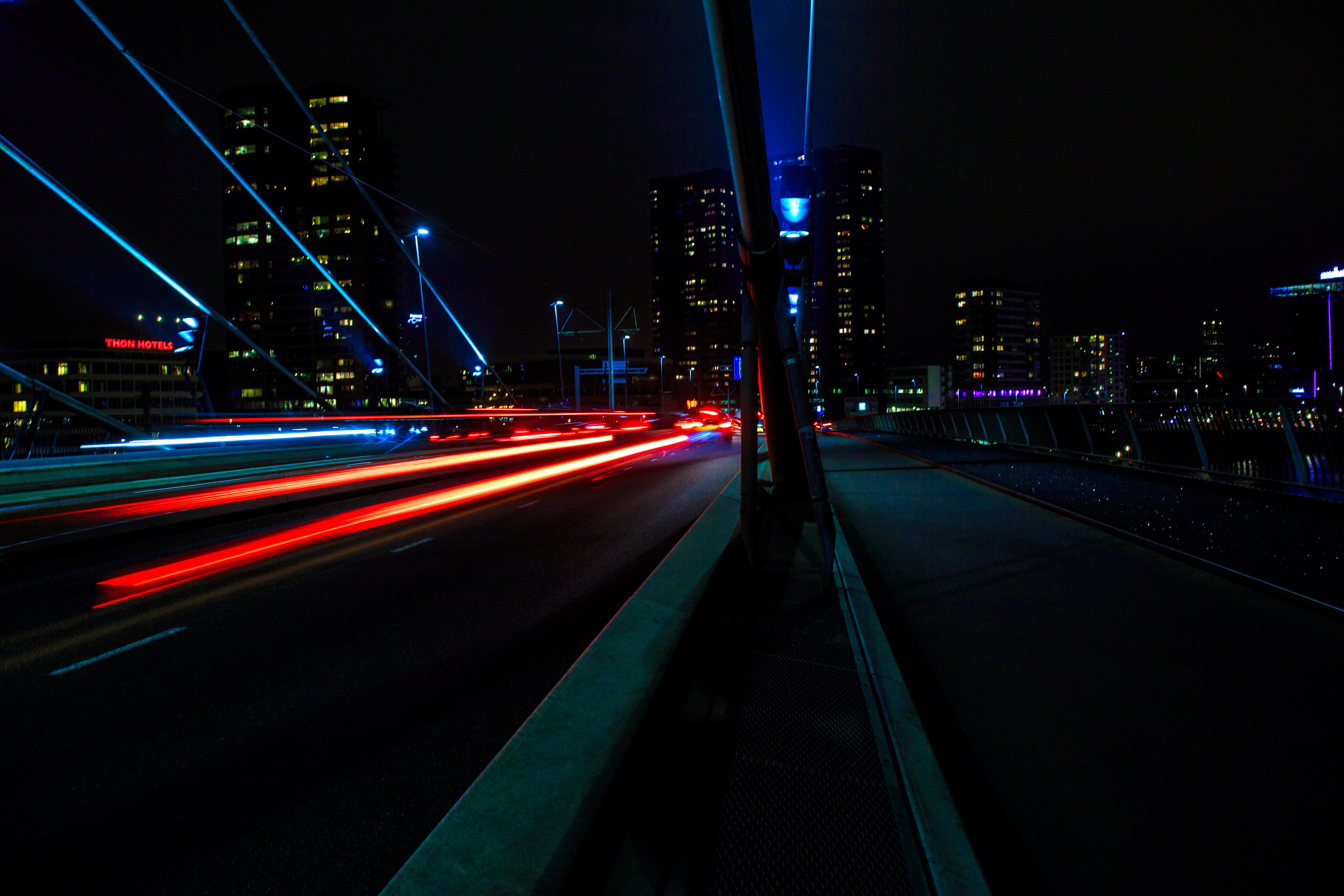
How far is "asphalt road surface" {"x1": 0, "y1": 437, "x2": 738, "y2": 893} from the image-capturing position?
9.32ft

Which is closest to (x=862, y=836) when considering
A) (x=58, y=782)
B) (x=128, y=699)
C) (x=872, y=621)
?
(x=872, y=621)

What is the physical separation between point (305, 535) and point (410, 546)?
229 centimetres

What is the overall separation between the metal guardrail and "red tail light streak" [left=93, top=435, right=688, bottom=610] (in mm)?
14854

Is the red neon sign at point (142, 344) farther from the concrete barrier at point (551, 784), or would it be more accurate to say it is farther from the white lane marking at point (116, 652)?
the concrete barrier at point (551, 784)

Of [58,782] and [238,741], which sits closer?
[58,782]

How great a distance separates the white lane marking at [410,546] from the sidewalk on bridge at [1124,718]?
6.09 m

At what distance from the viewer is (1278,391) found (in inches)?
3553

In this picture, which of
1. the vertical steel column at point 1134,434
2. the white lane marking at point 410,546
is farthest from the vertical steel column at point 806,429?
the vertical steel column at point 1134,434

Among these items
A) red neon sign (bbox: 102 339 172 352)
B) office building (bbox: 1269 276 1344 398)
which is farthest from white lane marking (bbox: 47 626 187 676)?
red neon sign (bbox: 102 339 172 352)

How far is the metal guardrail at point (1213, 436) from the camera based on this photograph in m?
10.8

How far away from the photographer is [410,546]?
32.5 feet

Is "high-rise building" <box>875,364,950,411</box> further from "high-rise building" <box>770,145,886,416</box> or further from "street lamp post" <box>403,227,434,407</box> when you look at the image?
"street lamp post" <box>403,227,434,407</box>

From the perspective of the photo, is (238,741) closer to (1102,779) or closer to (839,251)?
(1102,779)

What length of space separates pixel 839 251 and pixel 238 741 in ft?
581
